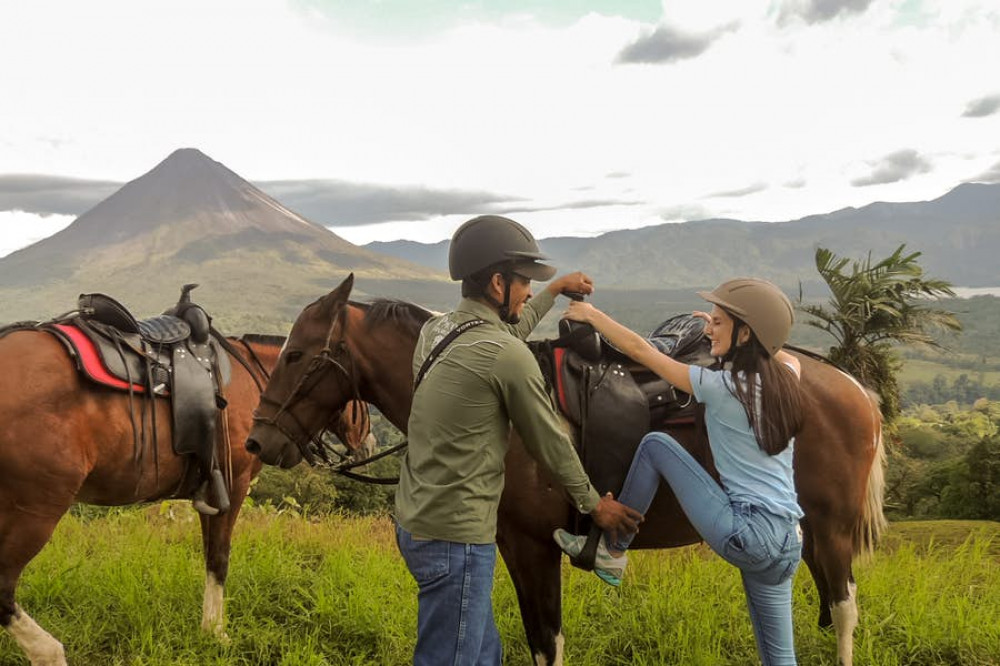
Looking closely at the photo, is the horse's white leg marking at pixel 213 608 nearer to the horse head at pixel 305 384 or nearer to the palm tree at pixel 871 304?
the horse head at pixel 305 384

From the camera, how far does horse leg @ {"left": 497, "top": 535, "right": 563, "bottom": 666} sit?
11.4 ft

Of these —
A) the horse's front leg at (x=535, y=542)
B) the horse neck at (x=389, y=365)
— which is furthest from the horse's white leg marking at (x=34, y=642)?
the horse's front leg at (x=535, y=542)

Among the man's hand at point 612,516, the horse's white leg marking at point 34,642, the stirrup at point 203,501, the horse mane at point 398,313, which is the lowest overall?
the horse's white leg marking at point 34,642

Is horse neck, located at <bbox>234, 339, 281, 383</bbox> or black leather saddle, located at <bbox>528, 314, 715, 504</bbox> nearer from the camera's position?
black leather saddle, located at <bbox>528, 314, 715, 504</bbox>

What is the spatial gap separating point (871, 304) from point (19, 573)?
35.6 ft

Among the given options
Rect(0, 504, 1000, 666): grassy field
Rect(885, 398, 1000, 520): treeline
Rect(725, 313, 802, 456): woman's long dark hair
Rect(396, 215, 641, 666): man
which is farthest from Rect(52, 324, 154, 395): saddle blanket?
Rect(885, 398, 1000, 520): treeline

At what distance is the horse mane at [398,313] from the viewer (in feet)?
11.6

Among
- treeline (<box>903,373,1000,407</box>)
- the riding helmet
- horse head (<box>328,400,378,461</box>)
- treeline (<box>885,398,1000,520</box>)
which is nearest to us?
the riding helmet

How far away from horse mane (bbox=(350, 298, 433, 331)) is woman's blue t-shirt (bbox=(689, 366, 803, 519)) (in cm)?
143

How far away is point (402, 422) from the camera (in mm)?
3596

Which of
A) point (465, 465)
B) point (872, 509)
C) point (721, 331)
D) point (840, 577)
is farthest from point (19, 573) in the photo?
point (872, 509)

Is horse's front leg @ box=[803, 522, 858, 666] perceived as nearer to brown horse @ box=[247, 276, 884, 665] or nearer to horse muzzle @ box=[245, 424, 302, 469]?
brown horse @ box=[247, 276, 884, 665]

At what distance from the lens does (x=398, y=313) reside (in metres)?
3.55

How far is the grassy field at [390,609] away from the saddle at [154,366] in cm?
85
